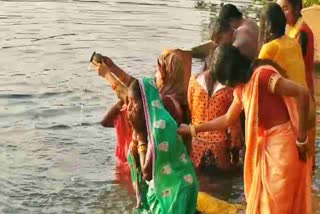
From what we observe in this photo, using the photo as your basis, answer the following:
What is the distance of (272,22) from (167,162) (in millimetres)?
1337

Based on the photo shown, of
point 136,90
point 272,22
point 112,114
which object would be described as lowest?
point 112,114

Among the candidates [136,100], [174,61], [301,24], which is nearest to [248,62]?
[136,100]

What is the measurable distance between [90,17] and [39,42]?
3.91 metres

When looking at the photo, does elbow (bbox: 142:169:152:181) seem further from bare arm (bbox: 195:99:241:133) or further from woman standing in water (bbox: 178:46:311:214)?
woman standing in water (bbox: 178:46:311:214)

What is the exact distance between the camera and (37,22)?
60.7 ft

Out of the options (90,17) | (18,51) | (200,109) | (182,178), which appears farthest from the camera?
(90,17)

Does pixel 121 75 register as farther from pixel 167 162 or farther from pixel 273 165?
pixel 273 165

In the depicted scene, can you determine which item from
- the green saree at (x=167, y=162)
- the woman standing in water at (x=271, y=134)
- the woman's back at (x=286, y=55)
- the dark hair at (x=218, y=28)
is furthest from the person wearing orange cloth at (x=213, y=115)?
the woman standing in water at (x=271, y=134)

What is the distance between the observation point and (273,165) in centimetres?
509

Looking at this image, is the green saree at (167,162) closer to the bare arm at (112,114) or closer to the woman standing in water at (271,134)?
the woman standing in water at (271,134)

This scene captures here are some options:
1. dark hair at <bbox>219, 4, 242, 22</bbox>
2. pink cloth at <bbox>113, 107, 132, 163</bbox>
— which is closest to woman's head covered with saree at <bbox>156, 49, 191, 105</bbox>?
dark hair at <bbox>219, 4, 242, 22</bbox>

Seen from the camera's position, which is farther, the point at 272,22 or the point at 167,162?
the point at 272,22

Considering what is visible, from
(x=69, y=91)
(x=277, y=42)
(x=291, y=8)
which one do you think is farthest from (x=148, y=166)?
(x=69, y=91)

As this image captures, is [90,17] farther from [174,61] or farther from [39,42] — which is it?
[174,61]
